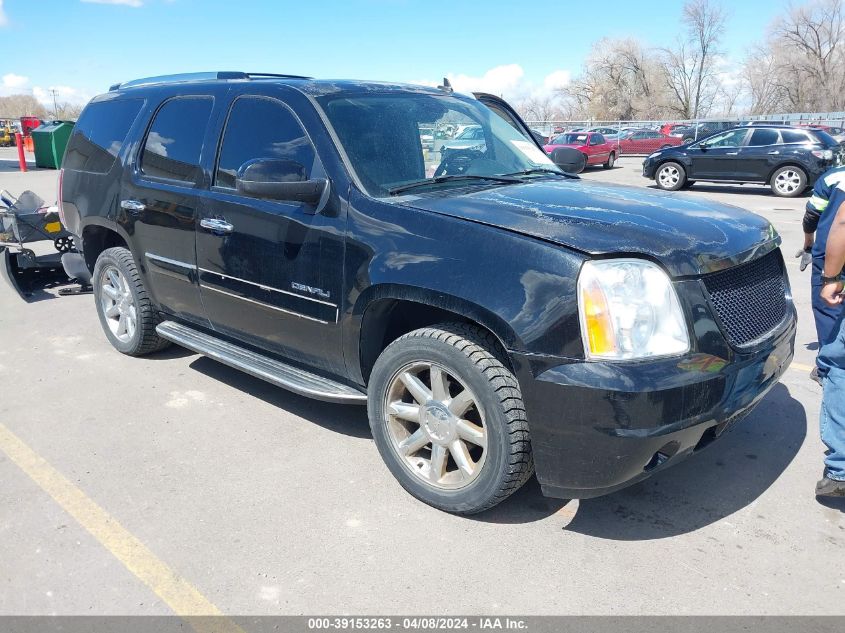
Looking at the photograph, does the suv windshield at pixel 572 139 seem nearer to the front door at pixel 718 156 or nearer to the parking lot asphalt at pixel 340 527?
the front door at pixel 718 156

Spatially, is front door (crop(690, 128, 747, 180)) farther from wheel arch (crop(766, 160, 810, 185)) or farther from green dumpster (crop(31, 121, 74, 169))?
green dumpster (crop(31, 121, 74, 169))

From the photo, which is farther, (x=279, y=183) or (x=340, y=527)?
(x=279, y=183)

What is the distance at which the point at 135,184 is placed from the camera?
468 centimetres

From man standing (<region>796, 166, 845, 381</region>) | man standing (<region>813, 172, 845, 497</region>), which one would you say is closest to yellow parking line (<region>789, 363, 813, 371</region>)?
man standing (<region>796, 166, 845, 381</region>)

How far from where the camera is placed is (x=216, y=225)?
397 centimetres

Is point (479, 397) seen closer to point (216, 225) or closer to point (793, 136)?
point (216, 225)

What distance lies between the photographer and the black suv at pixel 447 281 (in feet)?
8.72

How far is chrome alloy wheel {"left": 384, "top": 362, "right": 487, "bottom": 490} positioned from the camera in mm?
3062

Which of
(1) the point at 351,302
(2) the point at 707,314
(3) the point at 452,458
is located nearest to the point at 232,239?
(1) the point at 351,302

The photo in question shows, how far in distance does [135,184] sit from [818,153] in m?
16.0

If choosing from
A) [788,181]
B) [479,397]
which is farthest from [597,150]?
[479,397]

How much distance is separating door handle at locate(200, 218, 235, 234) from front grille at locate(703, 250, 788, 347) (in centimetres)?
251

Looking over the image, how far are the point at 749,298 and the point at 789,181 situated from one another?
1541 cm

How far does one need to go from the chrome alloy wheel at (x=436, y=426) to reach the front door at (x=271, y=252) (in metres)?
0.46
